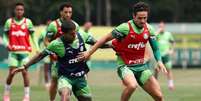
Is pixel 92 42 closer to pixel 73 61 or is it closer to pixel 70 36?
pixel 73 61

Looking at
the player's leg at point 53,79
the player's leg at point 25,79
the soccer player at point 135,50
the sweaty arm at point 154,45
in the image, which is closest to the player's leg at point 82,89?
the soccer player at point 135,50

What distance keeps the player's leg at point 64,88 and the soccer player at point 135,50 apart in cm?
108

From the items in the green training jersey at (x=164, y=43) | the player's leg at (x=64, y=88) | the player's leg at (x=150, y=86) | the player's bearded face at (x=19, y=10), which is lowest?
the green training jersey at (x=164, y=43)

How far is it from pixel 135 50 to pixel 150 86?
0.73 meters

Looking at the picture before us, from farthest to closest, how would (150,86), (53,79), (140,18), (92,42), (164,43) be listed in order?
1. (164,43)
2. (53,79)
3. (150,86)
4. (140,18)
5. (92,42)

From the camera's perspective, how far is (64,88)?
13.2 m

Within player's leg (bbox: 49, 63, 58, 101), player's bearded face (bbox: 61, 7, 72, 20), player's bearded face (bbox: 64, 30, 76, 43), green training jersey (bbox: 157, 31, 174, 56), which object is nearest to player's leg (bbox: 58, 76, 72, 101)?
player's bearded face (bbox: 64, 30, 76, 43)

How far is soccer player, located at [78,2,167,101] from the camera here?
14.2 meters

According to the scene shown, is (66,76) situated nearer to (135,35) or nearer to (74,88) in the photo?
(74,88)

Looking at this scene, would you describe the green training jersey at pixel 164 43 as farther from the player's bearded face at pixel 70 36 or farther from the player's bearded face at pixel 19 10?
the player's bearded face at pixel 70 36

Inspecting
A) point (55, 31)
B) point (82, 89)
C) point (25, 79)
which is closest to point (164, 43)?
point (25, 79)

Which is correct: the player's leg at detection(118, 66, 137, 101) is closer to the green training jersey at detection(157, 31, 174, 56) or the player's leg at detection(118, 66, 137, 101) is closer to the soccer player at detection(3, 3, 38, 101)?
the soccer player at detection(3, 3, 38, 101)

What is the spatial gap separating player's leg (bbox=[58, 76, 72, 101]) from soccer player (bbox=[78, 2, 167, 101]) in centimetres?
108

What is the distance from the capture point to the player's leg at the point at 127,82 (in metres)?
14.2
